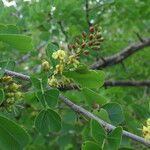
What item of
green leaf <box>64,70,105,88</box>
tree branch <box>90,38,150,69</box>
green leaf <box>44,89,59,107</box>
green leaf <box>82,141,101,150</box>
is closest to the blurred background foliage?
tree branch <box>90,38,150,69</box>

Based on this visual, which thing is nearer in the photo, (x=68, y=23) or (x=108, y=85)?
(x=68, y=23)

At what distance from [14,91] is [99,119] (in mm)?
368

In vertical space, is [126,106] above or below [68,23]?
below

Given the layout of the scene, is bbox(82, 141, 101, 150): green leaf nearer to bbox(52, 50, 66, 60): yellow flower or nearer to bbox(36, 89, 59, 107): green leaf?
bbox(36, 89, 59, 107): green leaf

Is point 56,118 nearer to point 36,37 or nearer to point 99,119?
point 99,119

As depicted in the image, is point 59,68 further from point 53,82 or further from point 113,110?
point 113,110

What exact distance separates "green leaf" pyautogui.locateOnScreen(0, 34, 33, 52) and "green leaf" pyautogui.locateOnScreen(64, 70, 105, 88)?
0.20m

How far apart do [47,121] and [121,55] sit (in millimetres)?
2673

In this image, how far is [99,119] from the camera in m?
1.94

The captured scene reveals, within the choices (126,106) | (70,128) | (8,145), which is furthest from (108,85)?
(8,145)

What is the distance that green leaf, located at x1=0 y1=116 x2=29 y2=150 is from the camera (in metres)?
1.80

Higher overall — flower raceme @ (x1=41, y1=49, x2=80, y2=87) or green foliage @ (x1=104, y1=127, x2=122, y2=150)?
flower raceme @ (x1=41, y1=49, x2=80, y2=87)

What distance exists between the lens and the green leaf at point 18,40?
1853mm

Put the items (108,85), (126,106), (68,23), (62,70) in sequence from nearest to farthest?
(62,70) → (126,106) → (68,23) → (108,85)
